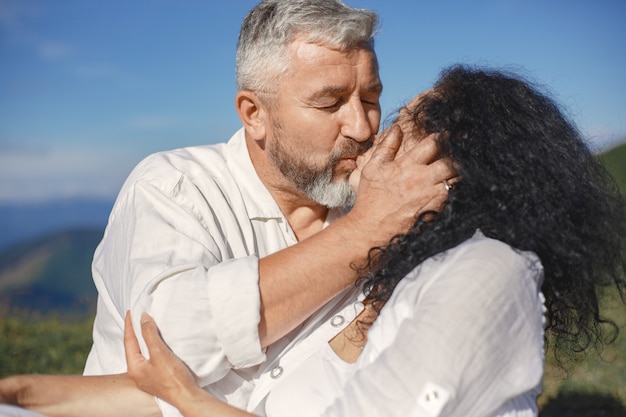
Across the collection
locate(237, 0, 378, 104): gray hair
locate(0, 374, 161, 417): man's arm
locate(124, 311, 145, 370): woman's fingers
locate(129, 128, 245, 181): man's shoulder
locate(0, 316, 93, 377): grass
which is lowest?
locate(0, 316, 93, 377): grass

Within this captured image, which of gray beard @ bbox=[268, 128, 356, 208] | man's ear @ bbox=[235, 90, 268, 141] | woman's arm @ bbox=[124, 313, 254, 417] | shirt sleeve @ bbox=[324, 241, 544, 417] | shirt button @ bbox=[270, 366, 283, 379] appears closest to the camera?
shirt sleeve @ bbox=[324, 241, 544, 417]

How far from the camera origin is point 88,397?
2.68 m

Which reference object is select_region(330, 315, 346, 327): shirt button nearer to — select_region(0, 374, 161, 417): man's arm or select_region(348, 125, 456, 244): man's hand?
select_region(348, 125, 456, 244): man's hand

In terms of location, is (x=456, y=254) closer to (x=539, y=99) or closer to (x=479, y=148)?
(x=479, y=148)

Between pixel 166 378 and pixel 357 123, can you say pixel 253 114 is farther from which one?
pixel 166 378

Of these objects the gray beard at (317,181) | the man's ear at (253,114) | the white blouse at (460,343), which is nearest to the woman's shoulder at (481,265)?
the white blouse at (460,343)

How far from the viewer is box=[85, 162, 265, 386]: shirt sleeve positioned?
7.89ft

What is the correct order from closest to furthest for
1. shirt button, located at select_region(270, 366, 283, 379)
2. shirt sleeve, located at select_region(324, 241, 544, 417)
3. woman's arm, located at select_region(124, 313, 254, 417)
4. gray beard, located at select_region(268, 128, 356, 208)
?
shirt sleeve, located at select_region(324, 241, 544, 417), woman's arm, located at select_region(124, 313, 254, 417), shirt button, located at select_region(270, 366, 283, 379), gray beard, located at select_region(268, 128, 356, 208)

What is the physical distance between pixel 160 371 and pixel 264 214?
1044 mm

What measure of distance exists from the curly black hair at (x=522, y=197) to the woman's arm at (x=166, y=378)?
0.63 m

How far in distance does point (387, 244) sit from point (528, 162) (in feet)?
1.75

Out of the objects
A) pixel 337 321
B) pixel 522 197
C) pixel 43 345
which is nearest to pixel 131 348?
pixel 337 321

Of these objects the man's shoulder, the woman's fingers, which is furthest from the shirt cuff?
the man's shoulder

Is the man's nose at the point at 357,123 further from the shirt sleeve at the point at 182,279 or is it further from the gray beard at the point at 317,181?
the shirt sleeve at the point at 182,279
